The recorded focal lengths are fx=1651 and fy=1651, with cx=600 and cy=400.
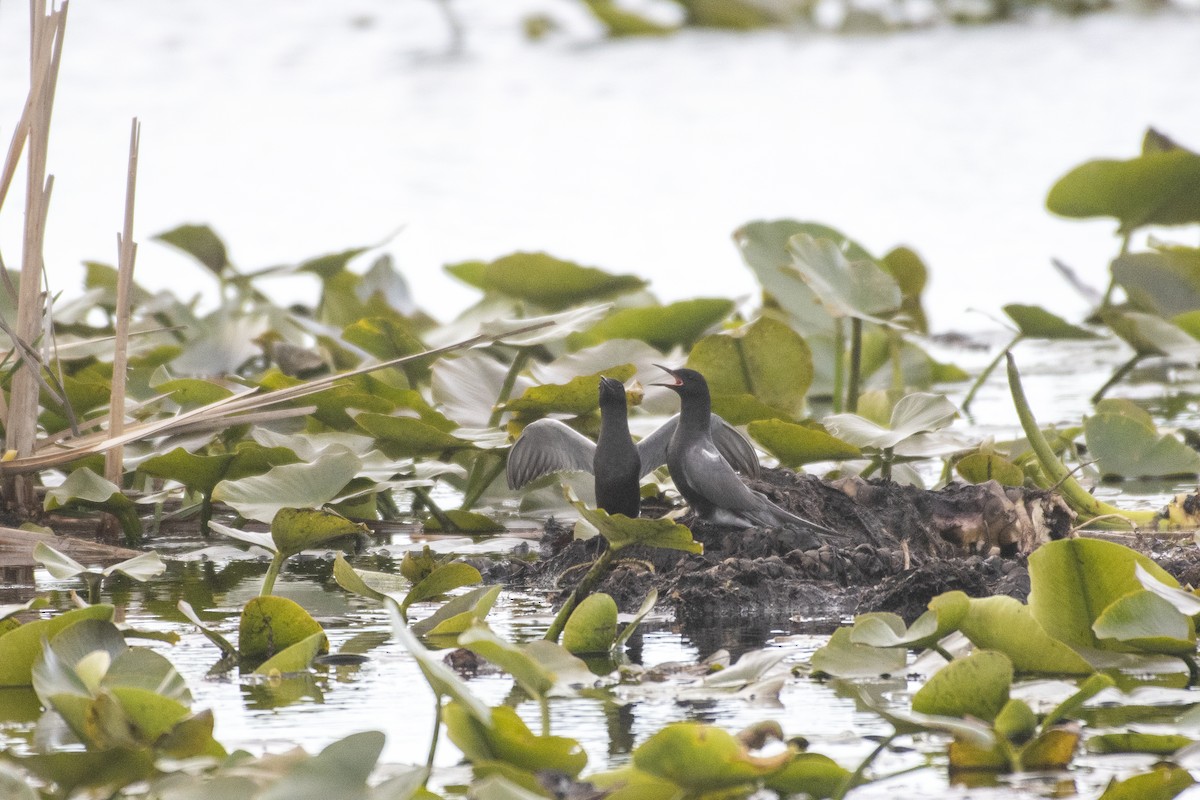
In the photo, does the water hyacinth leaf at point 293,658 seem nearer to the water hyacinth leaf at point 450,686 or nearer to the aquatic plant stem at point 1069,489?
the water hyacinth leaf at point 450,686

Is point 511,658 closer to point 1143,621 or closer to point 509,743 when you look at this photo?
point 509,743

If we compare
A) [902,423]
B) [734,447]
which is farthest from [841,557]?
[902,423]

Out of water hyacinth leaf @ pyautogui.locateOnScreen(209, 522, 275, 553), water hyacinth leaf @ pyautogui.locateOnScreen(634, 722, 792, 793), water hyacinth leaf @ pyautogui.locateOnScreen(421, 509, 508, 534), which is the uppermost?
water hyacinth leaf @ pyautogui.locateOnScreen(634, 722, 792, 793)

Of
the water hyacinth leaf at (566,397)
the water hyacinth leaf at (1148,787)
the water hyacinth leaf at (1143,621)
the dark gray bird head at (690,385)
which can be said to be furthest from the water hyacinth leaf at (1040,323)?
the water hyacinth leaf at (1148,787)

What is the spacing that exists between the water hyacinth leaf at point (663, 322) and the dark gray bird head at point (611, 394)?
127 cm

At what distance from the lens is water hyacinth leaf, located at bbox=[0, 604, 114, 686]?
1624mm

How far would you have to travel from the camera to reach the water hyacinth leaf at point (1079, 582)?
5.52 feet

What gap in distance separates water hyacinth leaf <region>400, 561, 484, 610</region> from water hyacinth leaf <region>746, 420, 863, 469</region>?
66 cm

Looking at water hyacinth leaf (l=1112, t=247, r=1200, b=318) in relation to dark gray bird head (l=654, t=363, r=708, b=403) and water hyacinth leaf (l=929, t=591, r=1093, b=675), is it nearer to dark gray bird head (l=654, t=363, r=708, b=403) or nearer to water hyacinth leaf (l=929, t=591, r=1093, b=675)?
dark gray bird head (l=654, t=363, r=708, b=403)

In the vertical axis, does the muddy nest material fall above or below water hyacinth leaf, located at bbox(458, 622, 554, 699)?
below

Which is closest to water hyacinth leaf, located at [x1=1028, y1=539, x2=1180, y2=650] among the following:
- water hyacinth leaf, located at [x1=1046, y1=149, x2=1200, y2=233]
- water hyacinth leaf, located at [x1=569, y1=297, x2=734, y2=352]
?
water hyacinth leaf, located at [x1=569, y1=297, x2=734, y2=352]

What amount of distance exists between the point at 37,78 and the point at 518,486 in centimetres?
87

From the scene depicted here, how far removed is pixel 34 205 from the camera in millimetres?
2359

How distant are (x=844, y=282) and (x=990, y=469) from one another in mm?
496
